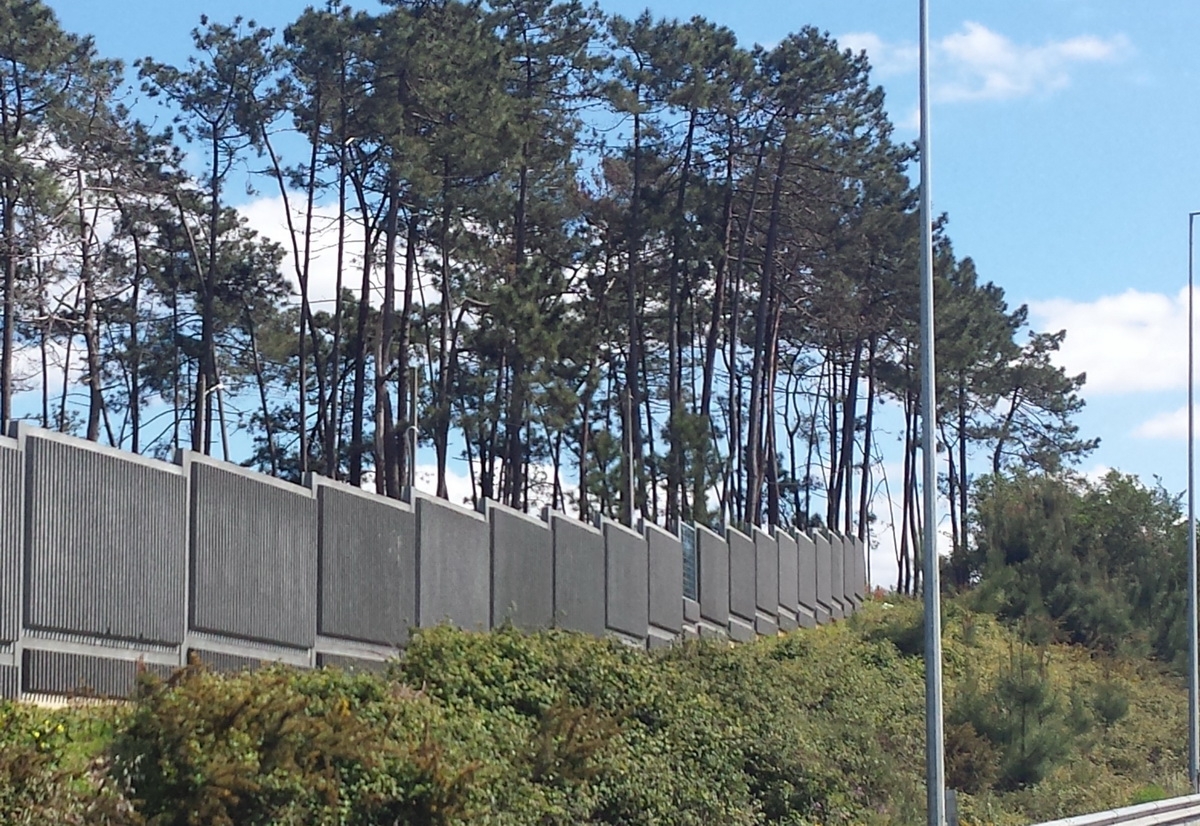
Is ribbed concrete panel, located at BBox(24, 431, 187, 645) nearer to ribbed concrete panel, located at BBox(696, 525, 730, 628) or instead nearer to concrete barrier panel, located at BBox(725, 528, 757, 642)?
ribbed concrete panel, located at BBox(696, 525, 730, 628)

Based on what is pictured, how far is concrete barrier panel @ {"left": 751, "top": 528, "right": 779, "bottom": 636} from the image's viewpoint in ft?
138

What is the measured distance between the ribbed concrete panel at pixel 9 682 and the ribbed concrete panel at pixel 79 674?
0.32ft

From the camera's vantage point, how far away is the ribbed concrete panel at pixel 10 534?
12.0 m

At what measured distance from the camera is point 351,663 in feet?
57.5

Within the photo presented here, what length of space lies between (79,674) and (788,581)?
35389mm

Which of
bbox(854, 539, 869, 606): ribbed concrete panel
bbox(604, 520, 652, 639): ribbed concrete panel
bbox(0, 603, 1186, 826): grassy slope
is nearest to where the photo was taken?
bbox(0, 603, 1186, 826): grassy slope

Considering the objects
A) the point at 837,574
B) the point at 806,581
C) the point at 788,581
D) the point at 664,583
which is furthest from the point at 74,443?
the point at 837,574

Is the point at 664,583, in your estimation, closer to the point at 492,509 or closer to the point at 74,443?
the point at 492,509

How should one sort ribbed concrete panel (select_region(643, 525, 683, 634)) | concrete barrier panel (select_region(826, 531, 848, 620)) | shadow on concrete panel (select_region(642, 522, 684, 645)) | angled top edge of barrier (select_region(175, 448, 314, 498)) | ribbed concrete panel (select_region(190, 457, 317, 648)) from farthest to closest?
concrete barrier panel (select_region(826, 531, 848, 620)), ribbed concrete panel (select_region(643, 525, 683, 634)), shadow on concrete panel (select_region(642, 522, 684, 645)), ribbed concrete panel (select_region(190, 457, 317, 648)), angled top edge of barrier (select_region(175, 448, 314, 498))

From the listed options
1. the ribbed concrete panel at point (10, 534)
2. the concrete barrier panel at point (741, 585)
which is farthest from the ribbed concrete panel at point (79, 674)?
the concrete barrier panel at point (741, 585)

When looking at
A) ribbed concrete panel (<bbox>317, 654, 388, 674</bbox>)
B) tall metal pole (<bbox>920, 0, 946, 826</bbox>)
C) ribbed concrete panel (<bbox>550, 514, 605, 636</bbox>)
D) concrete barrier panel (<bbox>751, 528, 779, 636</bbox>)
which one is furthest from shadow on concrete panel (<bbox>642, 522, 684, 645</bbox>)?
ribbed concrete panel (<bbox>317, 654, 388, 674</bbox>)

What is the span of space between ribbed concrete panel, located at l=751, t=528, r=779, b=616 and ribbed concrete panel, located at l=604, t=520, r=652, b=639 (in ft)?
41.5

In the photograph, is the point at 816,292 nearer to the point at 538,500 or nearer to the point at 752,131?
the point at 752,131

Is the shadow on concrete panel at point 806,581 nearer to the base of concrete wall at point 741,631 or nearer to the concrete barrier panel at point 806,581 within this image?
the concrete barrier panel at point 806,581
